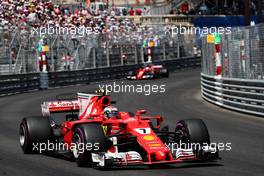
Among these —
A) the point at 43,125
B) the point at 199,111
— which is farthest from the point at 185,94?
the point at 43,125

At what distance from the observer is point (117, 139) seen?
10.3 m

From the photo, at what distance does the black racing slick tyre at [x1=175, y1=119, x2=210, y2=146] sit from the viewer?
10.3m

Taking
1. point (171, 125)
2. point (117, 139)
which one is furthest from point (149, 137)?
point (171, 125)

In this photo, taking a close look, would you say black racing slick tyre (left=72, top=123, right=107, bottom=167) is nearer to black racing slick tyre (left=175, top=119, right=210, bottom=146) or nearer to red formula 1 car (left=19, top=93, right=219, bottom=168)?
red formula 1 car (left=19, top=93, right=219, bottom=168)

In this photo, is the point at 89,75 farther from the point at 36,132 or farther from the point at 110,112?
the point at 110,112

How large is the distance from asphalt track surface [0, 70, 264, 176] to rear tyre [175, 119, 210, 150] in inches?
14.3

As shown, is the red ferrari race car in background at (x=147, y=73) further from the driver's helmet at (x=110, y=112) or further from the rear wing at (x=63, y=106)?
the driver's helmet at (x=110, y=112)

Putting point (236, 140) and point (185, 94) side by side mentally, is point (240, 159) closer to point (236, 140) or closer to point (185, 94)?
point (236, 140)

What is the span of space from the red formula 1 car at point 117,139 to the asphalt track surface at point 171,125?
16cm

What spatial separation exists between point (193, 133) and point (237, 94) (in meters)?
9.50

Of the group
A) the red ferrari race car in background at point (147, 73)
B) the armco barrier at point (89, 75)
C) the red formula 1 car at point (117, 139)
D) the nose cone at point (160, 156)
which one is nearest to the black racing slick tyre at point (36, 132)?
the red formula 1 car at point (117, 139)

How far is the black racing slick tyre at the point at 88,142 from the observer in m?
9.82

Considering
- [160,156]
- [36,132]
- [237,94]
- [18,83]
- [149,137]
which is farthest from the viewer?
[18,83]

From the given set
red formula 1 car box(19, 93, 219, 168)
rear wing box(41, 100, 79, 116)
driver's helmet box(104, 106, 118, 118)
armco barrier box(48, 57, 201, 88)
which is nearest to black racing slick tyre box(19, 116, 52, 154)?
red formula 1 car box(19, 93, 219, 168)
